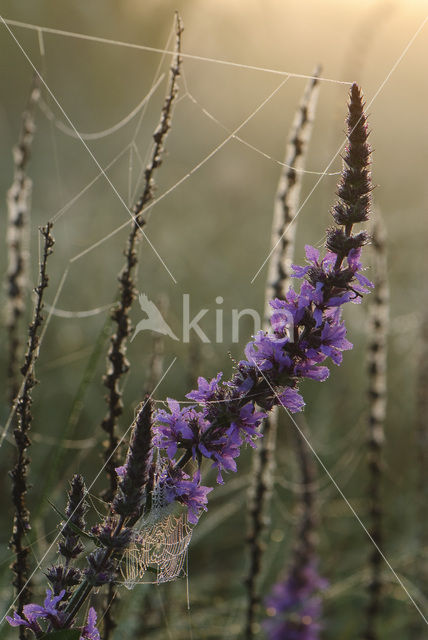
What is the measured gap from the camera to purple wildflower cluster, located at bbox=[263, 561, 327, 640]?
3203 millimetres

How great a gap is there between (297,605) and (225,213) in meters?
5.41

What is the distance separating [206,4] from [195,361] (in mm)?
5172

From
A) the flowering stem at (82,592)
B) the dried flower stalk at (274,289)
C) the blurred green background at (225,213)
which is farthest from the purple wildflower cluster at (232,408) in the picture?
the blurred green background at (225,213)

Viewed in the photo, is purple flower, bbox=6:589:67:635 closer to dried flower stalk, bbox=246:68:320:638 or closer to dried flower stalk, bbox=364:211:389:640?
dried flower stalk, bbox=246:68:320:638

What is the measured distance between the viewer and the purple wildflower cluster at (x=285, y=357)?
1248 mm

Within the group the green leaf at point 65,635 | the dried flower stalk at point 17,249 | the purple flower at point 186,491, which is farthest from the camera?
the dried flower stalk at point 17,249

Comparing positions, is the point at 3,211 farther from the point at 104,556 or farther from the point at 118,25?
the point at 104,556

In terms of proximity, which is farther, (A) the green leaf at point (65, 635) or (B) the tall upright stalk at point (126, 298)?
(B) the tall upright stalk at point (126, 298)

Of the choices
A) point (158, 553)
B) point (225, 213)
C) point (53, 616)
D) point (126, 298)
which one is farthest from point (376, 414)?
point (225, 213)

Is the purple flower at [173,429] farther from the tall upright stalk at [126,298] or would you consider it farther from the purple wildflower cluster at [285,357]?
the tall upright stalk at [126,298]

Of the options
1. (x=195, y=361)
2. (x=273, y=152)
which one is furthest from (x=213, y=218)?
(x=195, y=361)

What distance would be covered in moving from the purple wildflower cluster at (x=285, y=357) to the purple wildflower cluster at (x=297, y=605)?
2.22 meters

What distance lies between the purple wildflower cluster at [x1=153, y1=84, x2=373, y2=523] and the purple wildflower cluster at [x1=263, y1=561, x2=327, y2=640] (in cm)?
222

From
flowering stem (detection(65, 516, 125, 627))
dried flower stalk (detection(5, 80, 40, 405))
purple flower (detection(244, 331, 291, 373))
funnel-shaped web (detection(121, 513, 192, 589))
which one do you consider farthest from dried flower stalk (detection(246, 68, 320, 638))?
flowering stem (detection(65, 516, 125, 627))
